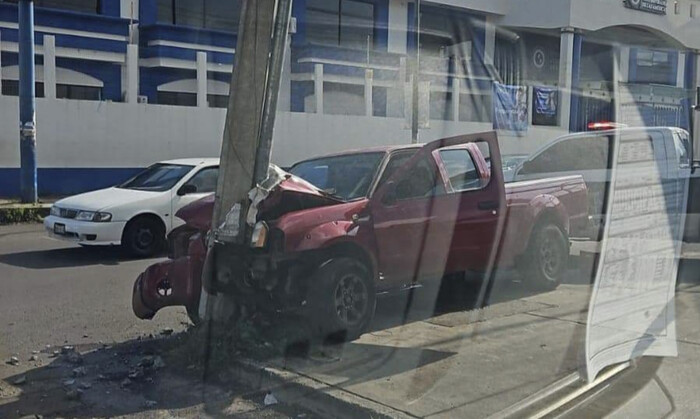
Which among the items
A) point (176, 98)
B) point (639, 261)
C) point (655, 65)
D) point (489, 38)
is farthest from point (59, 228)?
point (655, 65)

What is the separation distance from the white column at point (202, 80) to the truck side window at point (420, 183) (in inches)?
627

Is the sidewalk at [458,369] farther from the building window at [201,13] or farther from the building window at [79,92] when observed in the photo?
the building window at [201,13]

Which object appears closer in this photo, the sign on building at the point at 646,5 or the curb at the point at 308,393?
the curb at the point at 308,393

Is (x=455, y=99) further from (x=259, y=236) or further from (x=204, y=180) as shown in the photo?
(x=259, y=236)

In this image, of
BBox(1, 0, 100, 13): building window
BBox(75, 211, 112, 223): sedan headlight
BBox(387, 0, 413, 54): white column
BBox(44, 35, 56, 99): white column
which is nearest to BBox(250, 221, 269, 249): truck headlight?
BBox(75, 211, 112, 223): sedan headlight

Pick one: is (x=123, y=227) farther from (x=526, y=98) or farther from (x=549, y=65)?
(x=549, y=65)

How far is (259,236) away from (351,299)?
104cm

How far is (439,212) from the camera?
7.63 m

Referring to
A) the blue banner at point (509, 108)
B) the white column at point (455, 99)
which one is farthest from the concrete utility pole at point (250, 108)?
the blue banner at point (509, 108)

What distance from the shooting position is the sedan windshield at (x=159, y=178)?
12.4 meters

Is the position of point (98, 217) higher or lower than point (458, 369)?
higher

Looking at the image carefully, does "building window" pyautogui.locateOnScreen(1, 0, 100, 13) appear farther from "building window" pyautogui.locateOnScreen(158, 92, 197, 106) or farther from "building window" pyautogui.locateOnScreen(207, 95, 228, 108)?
"building window" pyautogui.locateOnScreen(207, 95, 228, 108)

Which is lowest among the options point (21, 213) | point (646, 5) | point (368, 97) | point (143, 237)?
point (21, 213)

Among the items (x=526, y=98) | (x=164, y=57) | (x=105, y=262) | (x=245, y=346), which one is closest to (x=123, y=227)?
(x=105, y=262)
